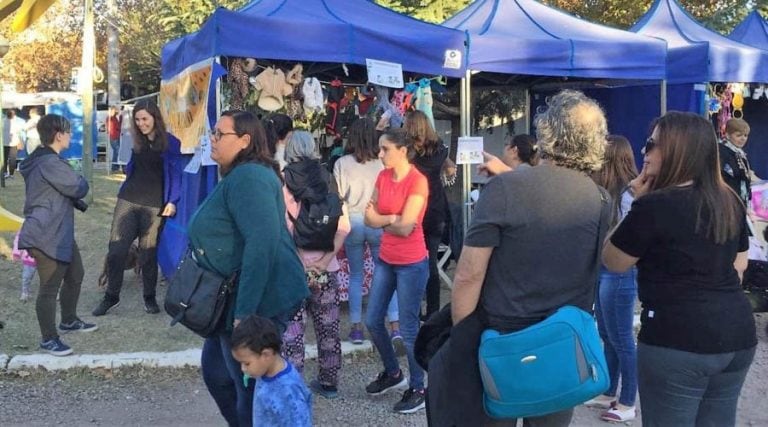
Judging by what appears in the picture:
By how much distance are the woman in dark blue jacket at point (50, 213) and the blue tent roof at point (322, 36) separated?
1293 mm

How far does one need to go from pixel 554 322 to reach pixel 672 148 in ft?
2.44

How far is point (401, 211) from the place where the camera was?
170 inches

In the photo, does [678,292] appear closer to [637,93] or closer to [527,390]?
[527,390]

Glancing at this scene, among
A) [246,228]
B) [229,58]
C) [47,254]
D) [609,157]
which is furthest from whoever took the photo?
[229,58]

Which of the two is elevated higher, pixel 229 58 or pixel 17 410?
pixel 229 58

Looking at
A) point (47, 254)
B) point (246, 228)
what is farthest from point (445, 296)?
point (246, 228)

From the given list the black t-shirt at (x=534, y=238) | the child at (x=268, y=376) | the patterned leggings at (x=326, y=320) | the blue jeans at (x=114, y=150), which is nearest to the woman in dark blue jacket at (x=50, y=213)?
the patterned leggings at (x=326, y=320)

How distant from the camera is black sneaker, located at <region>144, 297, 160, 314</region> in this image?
6.34 meters

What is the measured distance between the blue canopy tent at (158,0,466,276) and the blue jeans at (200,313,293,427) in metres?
2.72

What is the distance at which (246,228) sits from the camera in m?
2.91

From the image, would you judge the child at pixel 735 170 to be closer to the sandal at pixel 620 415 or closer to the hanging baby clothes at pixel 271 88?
the sandal at pixel 620 415

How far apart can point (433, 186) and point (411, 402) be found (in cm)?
189

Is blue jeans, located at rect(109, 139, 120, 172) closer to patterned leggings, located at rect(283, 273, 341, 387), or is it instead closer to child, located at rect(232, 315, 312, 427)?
patterned leggings, located at rect(283, 273, 341, 387)

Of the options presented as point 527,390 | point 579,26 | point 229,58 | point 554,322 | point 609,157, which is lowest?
point 527,390
